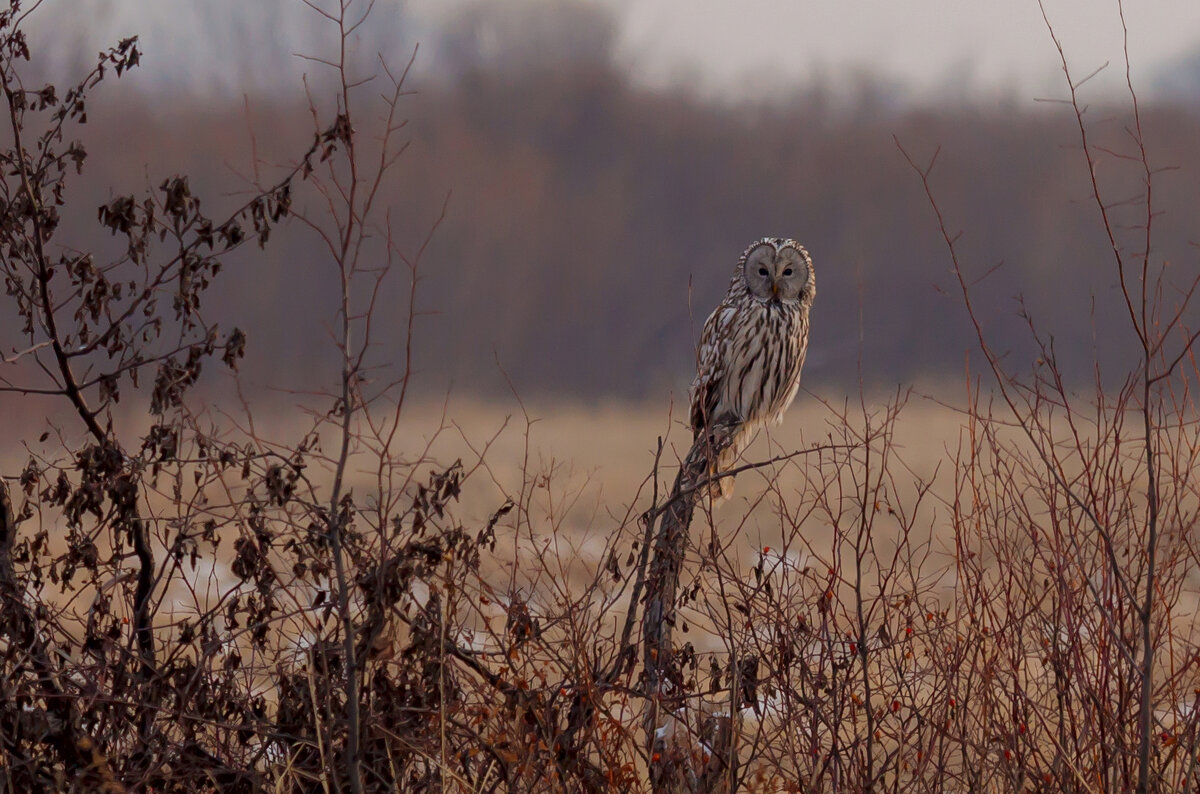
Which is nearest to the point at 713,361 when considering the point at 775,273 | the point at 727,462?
the point at 727,462

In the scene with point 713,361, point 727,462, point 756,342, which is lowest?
point 727,462

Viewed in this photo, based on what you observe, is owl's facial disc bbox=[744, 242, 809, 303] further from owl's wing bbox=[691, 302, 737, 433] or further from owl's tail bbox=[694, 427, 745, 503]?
owl's tail bbox=[694, 427, 745, 503]

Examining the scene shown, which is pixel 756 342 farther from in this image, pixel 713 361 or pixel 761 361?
pixel 713 361

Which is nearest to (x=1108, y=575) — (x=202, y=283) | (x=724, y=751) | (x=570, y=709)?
(x=724, y=751)

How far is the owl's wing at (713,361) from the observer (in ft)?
18.6

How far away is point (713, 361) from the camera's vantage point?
584cm

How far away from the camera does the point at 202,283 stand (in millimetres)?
3143

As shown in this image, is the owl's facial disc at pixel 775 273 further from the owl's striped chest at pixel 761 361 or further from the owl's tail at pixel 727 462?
the owl's tail at pixel 727 462

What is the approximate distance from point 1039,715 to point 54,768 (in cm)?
257

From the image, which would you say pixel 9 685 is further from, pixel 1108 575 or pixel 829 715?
pixel 1108 575

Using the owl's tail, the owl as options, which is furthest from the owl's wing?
the owl's tail

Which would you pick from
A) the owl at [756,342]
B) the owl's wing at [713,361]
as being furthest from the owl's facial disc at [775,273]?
the owl's wing at [713,361]

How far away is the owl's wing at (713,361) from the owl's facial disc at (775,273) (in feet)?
0.74

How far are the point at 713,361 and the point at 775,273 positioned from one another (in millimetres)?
678
